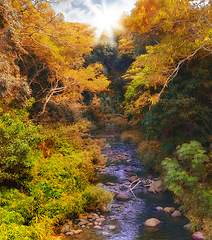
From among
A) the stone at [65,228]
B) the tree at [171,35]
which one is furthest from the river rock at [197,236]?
the tree at [171,35]

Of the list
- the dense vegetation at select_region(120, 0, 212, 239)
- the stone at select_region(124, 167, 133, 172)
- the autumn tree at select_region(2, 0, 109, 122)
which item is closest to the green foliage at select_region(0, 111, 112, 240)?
the stone at select_region(124, 167, 133, 172)

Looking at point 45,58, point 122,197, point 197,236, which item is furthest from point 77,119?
point 197,236

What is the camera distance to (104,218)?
269 inches

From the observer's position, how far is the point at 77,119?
13070 millimetres

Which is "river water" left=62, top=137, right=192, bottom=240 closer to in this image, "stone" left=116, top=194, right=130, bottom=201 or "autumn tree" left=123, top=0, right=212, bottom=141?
"stone" left=116, top=194, right=130, bottom=201

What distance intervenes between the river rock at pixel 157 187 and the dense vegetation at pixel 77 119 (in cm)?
49

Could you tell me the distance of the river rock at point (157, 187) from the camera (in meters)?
8.74

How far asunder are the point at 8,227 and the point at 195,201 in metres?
4.95

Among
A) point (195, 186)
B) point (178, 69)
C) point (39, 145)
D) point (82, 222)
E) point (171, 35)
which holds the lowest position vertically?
point (82, 222)

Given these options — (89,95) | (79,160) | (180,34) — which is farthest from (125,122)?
(180,34)

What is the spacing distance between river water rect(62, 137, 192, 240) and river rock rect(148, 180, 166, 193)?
185mm

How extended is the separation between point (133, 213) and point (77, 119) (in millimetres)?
7051

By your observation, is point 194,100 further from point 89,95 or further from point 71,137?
point 89,95

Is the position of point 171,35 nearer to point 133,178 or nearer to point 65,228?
point 133,178
